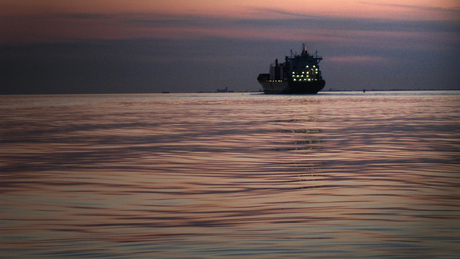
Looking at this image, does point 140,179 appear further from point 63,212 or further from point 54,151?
point 54,151

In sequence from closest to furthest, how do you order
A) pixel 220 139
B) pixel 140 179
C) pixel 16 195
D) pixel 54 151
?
pixel 16 195 → pixel 140 179 → pixel 54 151 → pixel 220 139

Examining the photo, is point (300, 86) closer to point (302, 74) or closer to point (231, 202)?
point (302, 74)

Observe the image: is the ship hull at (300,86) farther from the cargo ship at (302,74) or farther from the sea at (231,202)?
the sea at (231,202)

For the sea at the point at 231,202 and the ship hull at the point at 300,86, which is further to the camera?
the ship hull at the point at 300,86

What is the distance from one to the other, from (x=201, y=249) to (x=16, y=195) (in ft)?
16.7

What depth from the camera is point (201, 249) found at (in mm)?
7383

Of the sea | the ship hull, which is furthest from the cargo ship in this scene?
the sea

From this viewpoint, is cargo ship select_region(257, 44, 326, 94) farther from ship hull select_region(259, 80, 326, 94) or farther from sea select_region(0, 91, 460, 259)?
sea select_region(0, 91, 460, 259)

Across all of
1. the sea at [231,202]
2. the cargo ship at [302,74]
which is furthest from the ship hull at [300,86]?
the sea at [231,202]

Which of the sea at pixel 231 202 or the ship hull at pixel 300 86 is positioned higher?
the sea at pixel 231 202

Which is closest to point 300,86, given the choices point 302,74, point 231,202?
point 302,74

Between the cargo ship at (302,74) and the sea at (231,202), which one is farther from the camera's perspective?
the cargo ship at (302,74)

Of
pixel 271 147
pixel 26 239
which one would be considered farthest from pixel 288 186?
pixel 271 147

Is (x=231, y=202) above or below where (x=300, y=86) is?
above
